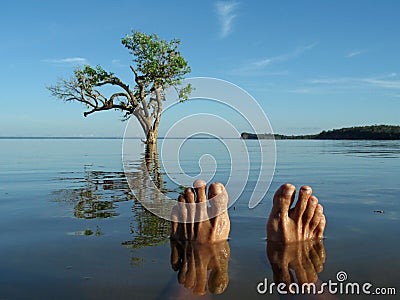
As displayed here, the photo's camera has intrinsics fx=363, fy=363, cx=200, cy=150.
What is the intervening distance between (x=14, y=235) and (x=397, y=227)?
10.7ft

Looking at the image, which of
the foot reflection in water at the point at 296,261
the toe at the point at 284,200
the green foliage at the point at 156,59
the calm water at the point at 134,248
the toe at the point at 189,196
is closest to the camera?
the calm water at the point at 134,248

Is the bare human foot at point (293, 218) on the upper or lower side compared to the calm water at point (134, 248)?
upper

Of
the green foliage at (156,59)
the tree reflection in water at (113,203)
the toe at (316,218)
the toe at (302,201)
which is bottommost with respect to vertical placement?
the tree reflection in water at (113,203)

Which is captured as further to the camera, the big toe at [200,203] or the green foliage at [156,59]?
the green foliage at [156,59]

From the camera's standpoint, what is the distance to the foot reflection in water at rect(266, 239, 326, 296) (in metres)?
2.15

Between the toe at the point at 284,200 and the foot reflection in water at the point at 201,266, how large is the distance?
0.48 m

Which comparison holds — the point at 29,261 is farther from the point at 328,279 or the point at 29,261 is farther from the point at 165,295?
the point at 328,279

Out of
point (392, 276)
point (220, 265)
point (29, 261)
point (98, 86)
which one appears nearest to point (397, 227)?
point (392, 276)

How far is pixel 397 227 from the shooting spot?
3.18 m

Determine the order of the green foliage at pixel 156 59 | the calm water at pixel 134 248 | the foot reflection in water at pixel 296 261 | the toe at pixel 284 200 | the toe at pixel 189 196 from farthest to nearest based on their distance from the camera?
the green foliage at pixel 156 59 → the toe at pixel 189 196 → the toe at pixel 284 200 → the foot reflection in water at pixel 296 261 → the calm water at pixel 134 248

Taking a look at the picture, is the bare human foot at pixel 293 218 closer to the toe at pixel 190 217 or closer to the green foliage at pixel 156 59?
the toe at pixel 190 217

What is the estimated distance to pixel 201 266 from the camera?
7.72 feet

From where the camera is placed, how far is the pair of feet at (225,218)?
111 inches

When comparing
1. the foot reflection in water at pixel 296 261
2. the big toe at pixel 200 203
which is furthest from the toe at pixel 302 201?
the big toe at pixel 200 203
